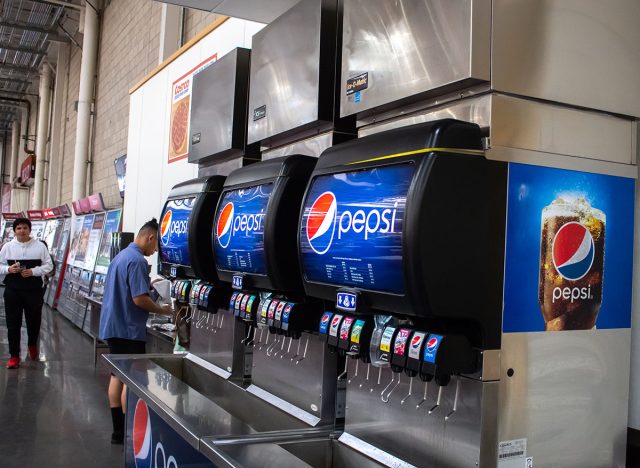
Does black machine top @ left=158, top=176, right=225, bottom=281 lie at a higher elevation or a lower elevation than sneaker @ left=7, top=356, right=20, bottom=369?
higher

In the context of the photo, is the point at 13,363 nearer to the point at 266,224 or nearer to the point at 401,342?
the point at 266,224

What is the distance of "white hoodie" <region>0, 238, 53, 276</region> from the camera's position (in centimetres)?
669

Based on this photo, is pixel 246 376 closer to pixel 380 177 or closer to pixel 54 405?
pixel 380 177

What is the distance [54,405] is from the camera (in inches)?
215

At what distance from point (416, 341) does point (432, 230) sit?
0.90 ft

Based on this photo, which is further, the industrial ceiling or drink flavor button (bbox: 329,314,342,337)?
the industrial ceiling

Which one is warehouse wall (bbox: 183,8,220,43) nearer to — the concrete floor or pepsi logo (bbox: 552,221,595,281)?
the concrete floor

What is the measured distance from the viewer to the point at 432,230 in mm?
1478

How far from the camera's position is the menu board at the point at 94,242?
32.2ft

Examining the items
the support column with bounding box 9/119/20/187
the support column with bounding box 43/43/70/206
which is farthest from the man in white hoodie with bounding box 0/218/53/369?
the support column with bounding box 9/119/20/187

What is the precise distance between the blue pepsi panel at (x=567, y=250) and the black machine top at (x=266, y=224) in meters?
0.82

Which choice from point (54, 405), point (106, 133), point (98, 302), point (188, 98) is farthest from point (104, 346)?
point (106, 133)

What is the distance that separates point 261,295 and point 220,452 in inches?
27.2

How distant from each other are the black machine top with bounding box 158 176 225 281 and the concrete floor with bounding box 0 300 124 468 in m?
1.92
